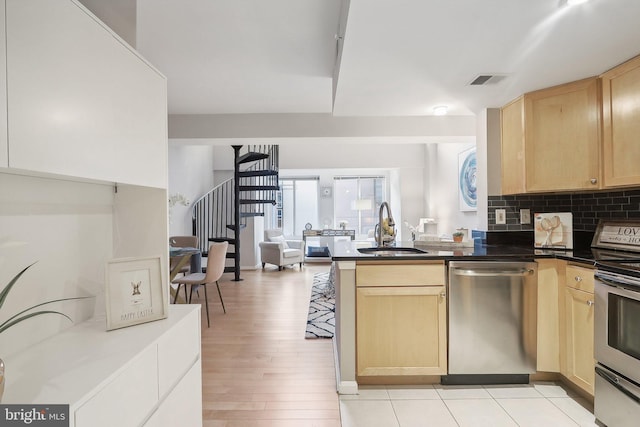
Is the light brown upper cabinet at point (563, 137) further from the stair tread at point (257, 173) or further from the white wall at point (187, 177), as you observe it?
the white wall at point (187, 177)

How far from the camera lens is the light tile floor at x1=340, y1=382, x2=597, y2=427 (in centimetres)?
189

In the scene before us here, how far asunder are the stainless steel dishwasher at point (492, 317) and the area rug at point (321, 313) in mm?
1344

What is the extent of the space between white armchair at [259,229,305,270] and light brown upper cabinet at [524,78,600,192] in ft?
16.8

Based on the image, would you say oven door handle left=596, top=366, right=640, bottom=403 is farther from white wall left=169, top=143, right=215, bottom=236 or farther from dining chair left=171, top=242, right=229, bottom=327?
white wall left=169, top=143, right=215, bottom=236

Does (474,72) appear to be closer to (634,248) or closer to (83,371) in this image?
(634,248)

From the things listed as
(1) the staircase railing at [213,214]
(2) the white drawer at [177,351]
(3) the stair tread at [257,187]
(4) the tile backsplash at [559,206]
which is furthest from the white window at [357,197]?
(2) the white drawer at [177,351]

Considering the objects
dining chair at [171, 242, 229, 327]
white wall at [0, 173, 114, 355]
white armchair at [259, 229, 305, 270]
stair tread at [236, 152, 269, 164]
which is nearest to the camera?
white wall at [0, 173, 114, 355]

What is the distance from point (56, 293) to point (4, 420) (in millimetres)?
561

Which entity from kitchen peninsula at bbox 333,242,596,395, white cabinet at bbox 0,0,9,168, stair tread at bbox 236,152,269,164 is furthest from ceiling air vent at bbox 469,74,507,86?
stair tread at bbox 236,152,269,164

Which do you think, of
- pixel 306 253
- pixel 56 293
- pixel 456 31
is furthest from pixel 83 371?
pixel 306 253

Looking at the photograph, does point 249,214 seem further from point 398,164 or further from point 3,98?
point 3,98

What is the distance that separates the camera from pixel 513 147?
2.72m

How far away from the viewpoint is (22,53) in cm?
84

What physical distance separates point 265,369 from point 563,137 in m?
2.80
